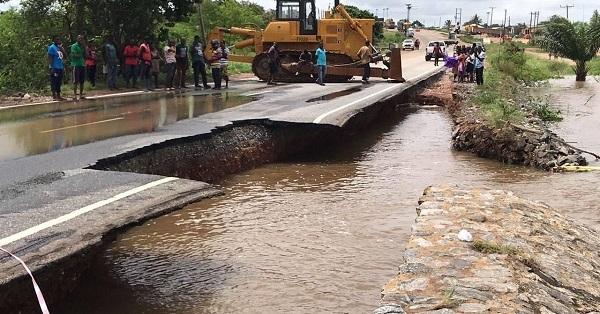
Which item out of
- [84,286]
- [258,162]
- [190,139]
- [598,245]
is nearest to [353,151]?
[258,162]

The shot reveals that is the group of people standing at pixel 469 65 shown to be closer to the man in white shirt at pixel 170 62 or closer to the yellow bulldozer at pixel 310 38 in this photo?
the yellow bulldozer at pixel 310 38

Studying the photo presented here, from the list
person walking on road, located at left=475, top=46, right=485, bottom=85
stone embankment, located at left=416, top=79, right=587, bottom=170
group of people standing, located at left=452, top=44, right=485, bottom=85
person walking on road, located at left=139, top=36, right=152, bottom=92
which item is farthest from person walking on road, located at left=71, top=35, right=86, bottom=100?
group of people standing, located at left=452, top=44, right=485, bottom=85

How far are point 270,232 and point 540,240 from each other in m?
3.00

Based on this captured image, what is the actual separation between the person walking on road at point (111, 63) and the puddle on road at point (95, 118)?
190cm

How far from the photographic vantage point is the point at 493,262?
16.9 ft

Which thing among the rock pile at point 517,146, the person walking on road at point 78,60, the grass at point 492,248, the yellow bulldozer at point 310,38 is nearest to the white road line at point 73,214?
the grass at point 492,248

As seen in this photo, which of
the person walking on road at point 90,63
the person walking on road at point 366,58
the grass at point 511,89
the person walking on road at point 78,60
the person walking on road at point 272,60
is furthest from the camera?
the person walking on road at point 366,58

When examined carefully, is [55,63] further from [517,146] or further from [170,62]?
[517,146]

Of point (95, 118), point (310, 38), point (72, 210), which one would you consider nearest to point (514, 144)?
point (95, 118)

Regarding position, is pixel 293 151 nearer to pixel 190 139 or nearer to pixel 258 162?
pixel 258 162

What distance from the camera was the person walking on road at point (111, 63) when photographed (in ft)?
61.2

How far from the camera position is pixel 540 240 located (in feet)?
20.5

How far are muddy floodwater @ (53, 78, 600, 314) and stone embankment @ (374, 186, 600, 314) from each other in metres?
0.71

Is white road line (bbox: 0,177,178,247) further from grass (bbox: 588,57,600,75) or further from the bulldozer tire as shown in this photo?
grass (bbox: 588,57,600,75)
